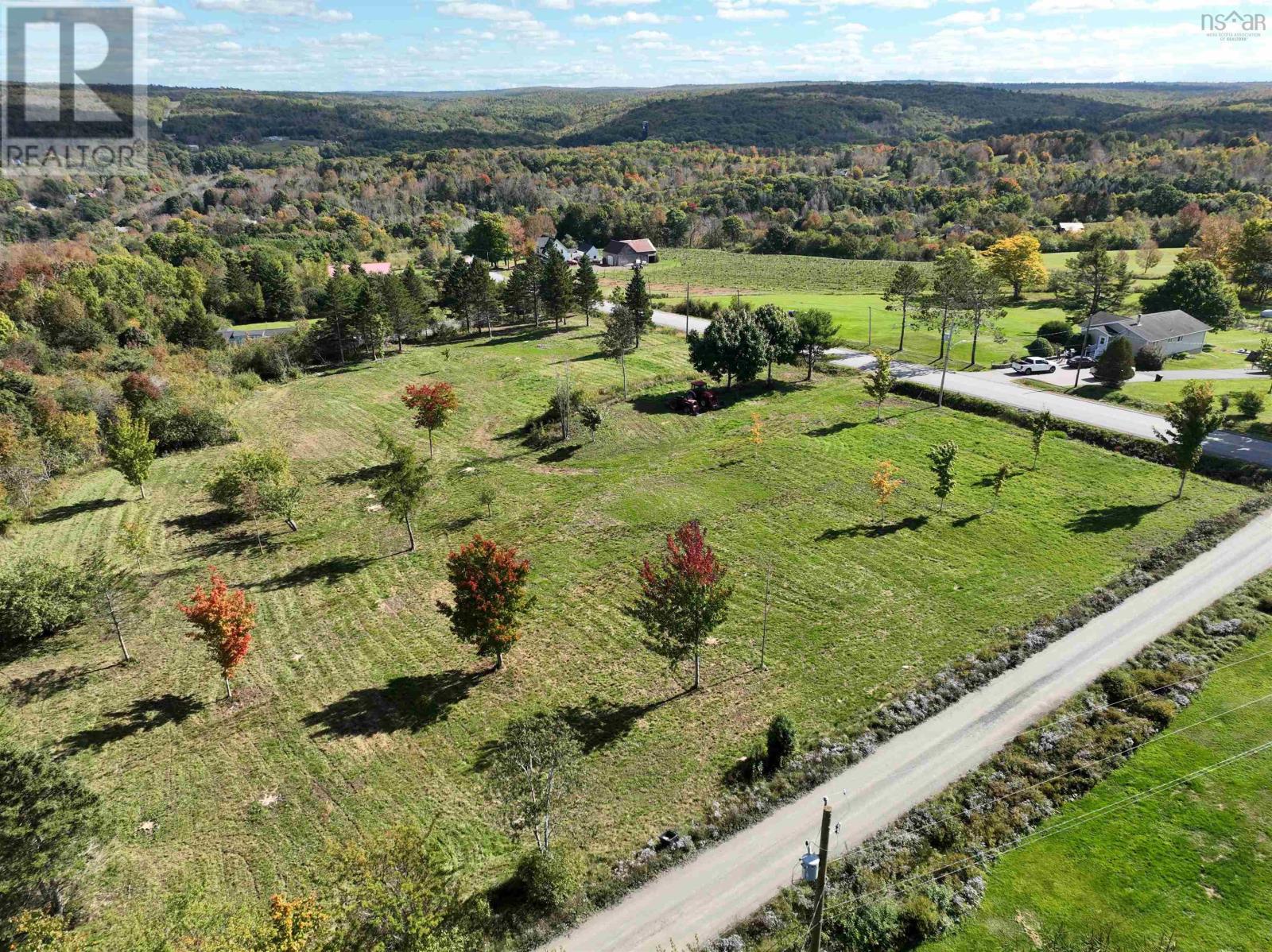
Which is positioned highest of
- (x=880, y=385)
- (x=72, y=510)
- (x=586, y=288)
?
(x=586, y=288)

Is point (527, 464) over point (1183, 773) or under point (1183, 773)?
over

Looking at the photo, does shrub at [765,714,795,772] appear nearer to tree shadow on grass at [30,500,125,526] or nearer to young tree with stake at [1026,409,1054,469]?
young tree with stake at [1026,409,1054,469]

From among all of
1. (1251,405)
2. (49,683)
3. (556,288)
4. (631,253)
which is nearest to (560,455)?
(49,683)

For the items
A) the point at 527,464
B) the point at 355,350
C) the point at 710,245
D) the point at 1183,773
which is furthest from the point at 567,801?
the point at 710,245

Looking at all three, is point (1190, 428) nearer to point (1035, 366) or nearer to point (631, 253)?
point (1035, 366)

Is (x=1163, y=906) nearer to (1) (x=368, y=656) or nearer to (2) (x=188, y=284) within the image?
(1) (x=368, y=656)

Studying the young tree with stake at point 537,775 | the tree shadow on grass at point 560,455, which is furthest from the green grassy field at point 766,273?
the young tree with stake at point 537,775
